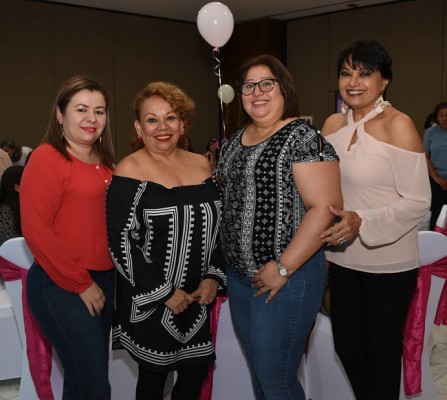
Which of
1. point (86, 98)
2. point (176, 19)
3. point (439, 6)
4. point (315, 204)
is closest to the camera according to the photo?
point (315, 204)

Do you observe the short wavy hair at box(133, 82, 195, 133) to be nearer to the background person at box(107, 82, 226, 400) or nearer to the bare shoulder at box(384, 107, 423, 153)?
the background person at box(107, 82, 226, 400)

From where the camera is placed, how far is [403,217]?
205 cm

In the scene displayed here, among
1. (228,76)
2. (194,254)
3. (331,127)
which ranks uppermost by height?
(228,76)

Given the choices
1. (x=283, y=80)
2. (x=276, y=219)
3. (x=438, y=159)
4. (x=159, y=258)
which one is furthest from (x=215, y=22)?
(x=276, y=219)

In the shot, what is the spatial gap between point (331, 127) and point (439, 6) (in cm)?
811

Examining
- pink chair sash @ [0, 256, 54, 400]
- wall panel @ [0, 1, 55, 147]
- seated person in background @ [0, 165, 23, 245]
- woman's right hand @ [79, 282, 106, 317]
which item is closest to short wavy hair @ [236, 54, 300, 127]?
woman's right hand @ [79, 282, 106, 317]

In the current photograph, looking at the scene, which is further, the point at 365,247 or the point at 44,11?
the point at 44,11

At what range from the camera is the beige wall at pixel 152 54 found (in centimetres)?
945

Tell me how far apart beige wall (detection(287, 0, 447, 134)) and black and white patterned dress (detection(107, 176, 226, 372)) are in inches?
326

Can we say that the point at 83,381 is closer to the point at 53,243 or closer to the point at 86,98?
the point at 53,243

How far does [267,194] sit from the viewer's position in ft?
6.06

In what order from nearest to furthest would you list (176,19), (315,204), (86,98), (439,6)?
(315,204) → (86,98) → (439,6) → (176,19)

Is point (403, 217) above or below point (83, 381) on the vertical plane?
above

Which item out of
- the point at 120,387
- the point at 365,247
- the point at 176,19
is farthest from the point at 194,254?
the point at 176,19
